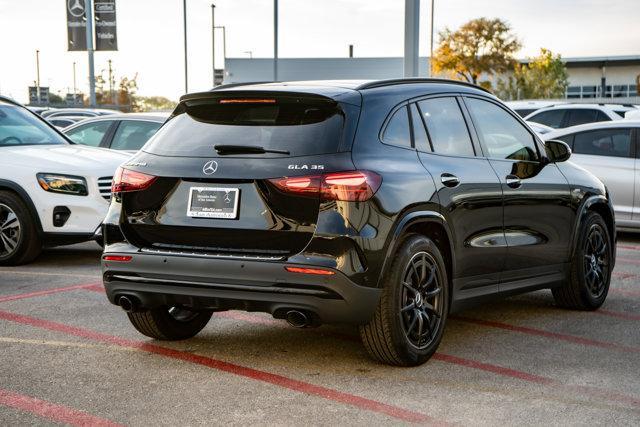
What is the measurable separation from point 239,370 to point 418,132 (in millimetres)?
1751

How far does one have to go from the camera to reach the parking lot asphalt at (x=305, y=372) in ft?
16.5

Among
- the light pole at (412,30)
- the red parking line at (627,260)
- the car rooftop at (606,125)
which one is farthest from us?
the light pole at (412,30)

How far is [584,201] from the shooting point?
7914mm

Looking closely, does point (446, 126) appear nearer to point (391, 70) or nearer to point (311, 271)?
point (311, 271)

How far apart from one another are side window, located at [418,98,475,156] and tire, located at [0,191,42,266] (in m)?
5.20

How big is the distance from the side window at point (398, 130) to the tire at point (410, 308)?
556 mm

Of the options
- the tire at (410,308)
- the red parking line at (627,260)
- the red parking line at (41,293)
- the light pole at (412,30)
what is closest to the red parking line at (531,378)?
the tire at (410,308)

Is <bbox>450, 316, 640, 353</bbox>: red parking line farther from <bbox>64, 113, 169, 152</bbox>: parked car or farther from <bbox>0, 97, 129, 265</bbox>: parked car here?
<bbox>64, 113, 169, 152</bbox>: parked car

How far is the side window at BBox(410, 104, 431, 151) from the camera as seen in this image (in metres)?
6.18

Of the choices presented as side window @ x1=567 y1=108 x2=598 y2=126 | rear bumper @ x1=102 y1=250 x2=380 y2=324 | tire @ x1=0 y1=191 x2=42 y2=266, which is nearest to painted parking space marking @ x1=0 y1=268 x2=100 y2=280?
tire @ x1=0 y1=191 x2=42 y2=266

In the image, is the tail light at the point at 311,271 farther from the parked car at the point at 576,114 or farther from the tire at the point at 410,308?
the parked car at the point at 576,114

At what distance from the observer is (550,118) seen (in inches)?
861

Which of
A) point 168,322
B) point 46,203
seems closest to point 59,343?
point 168,322

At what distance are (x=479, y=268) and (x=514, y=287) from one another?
582 mm
